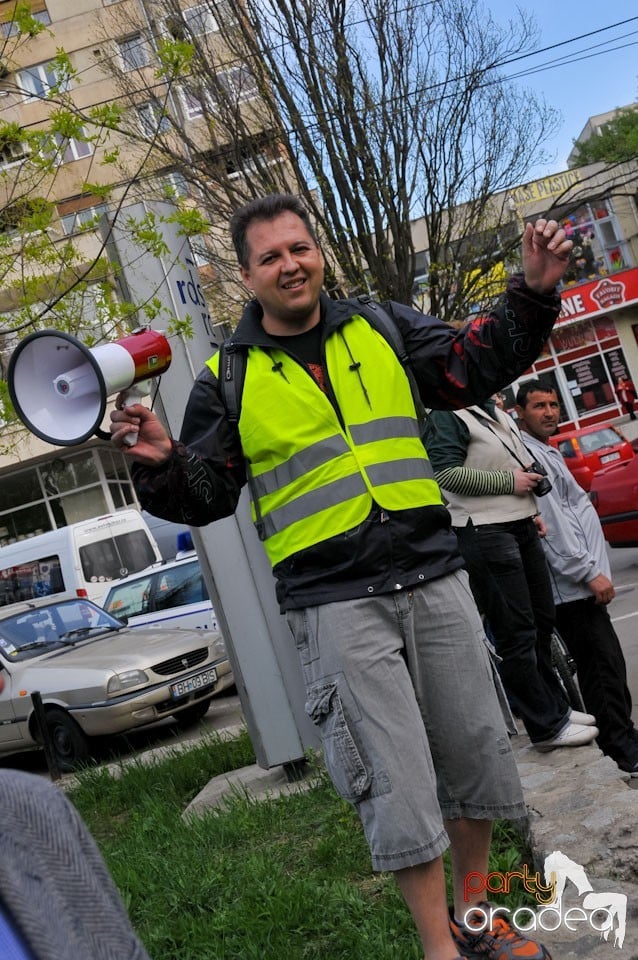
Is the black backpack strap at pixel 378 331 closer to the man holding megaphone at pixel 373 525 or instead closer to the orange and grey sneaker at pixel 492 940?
the man holding megaphone at pixel 373 525

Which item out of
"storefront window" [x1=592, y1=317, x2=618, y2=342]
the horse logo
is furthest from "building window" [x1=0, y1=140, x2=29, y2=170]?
"storefront window" [x1=592, y1=317, x2=618, y2=342]

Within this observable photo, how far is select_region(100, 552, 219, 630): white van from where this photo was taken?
43.9 ft

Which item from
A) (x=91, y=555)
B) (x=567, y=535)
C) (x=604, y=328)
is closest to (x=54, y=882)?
(x=567, y=535)

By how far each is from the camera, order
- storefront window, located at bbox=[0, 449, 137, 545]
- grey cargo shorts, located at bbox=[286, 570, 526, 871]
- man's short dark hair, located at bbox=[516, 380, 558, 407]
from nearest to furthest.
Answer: grey cargo shorts, located at bbox=[286, 570, 526, 871]
man's short dark hair, located at bbox=[516, 380, 558, 407]
storefront window, located at bbox=[0, 449, 137, 545]

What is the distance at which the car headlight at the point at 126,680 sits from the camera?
10.4 m

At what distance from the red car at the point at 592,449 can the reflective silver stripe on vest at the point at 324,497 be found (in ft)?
56.5

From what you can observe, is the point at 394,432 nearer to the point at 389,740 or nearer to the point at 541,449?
the point at 389,740

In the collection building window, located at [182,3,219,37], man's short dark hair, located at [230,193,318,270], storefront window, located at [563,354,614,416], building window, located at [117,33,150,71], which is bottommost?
man's short dark hair, located at [230,193,318,270]

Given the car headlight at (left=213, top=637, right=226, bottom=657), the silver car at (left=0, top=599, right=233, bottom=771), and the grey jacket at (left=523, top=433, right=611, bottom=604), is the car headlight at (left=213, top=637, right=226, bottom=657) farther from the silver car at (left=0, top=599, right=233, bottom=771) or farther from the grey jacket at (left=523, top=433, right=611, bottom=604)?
the grey jacket at (left=523, top=433, right=611, bottom=604)

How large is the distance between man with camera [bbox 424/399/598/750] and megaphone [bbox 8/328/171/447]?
6.98 feet

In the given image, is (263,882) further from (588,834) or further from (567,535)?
(567,535)

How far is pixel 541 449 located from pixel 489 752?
3.01 meters

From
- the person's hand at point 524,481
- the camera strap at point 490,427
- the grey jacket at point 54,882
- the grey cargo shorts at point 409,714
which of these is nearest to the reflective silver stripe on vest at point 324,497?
the grey cargo shorts at point 409,714

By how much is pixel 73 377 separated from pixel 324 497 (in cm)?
70
